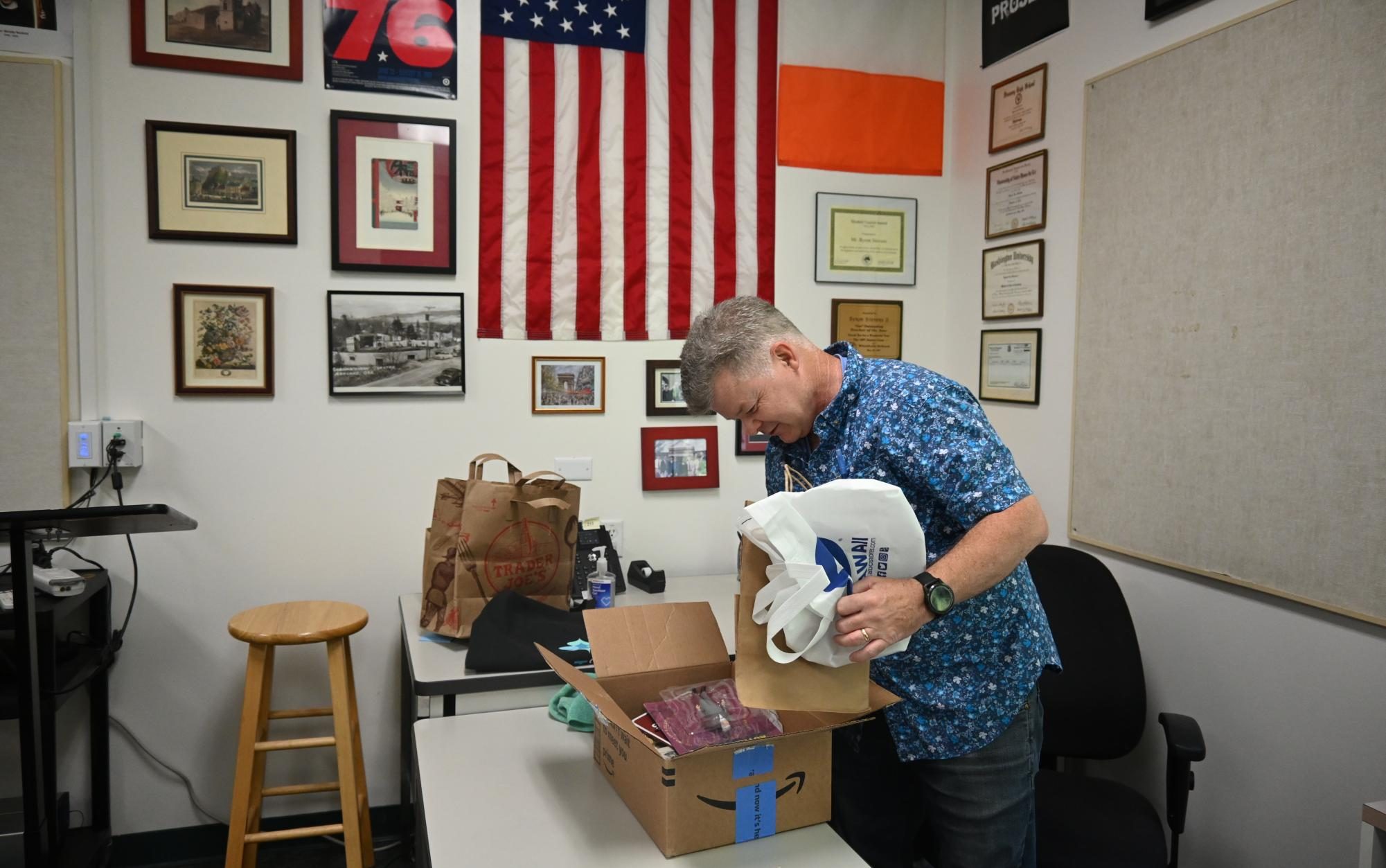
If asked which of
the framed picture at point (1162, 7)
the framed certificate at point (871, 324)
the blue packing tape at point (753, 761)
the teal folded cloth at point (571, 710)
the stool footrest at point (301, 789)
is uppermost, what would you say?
the framed picture at point (1162, 7)

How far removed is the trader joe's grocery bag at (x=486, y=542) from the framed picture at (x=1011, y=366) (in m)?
1.47

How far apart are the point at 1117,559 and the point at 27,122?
3.18 metres

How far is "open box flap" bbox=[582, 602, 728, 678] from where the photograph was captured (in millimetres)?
1484

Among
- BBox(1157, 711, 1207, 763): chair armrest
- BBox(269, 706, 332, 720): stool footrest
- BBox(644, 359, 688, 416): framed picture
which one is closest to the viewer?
BBox(1157, 711, 1207, 763): chair armrest

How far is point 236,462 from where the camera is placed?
8.72ft

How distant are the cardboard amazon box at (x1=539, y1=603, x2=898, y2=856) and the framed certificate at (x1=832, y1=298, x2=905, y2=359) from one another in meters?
1.79

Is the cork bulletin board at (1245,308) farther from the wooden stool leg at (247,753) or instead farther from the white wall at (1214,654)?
the wooden stool leg at (247,753)

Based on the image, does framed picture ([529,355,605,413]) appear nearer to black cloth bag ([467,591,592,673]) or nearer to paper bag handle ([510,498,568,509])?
paper bag handle ([510,498,568,509])

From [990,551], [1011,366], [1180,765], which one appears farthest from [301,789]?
[1011,366]

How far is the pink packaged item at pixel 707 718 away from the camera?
1393mm

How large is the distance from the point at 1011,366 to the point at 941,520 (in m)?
1.63

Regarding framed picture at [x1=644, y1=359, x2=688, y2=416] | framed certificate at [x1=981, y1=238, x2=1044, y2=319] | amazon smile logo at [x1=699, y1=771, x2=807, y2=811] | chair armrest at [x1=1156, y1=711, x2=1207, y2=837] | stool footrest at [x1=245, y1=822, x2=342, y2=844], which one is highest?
framed certificate at [x1=981, y1=238, x2=1044, y2=319]

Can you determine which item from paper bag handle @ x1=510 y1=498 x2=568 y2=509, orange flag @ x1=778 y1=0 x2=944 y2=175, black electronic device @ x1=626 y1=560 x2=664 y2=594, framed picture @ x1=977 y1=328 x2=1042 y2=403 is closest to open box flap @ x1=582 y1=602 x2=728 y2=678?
paper bag handle @ x1=510 y1=498 x2=568 y2=509

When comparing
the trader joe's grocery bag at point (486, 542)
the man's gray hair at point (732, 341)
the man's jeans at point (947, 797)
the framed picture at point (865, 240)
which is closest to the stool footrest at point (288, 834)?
the trader joe's grocery bag at point (486, 542)
